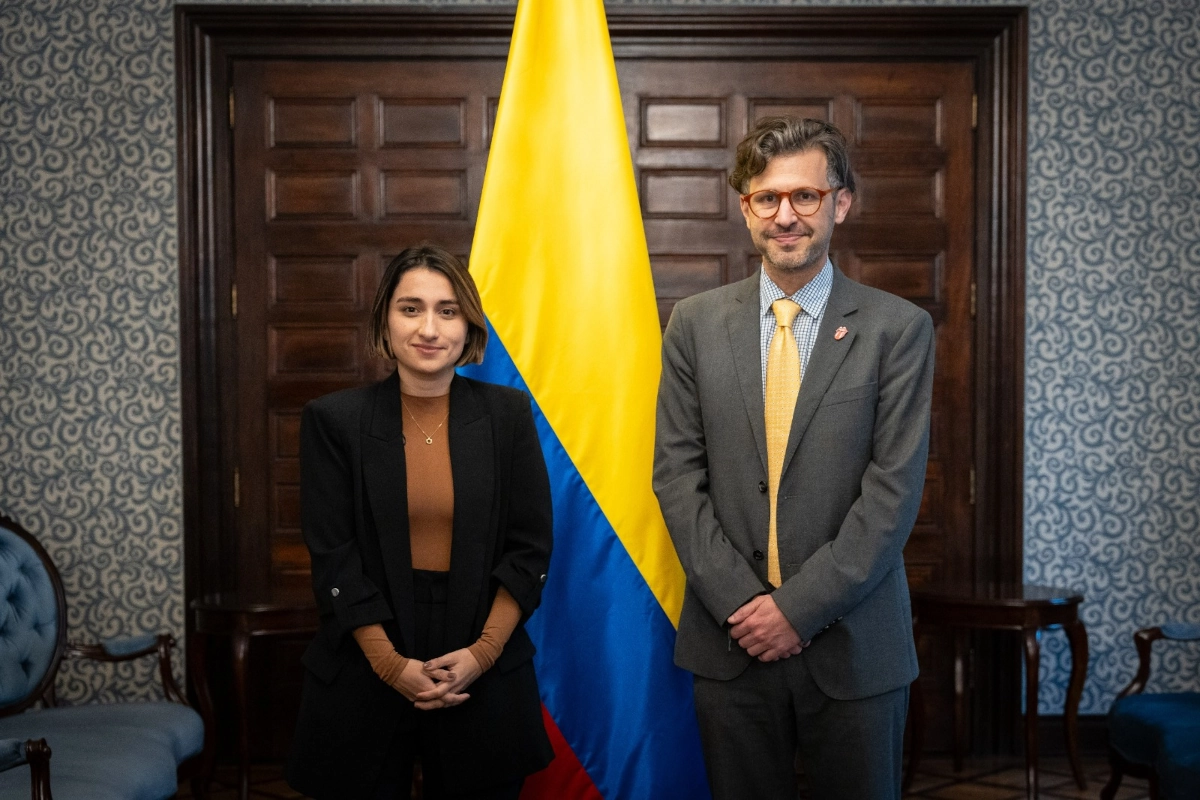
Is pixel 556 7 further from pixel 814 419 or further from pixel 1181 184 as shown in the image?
pixel 1181 184

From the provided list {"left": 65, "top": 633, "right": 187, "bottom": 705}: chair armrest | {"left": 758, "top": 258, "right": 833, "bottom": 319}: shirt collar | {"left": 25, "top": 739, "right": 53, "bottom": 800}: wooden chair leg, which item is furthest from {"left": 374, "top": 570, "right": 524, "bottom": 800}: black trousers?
{"left": 65, "top": 633, "right": 187, "bottom": 705}: chair armrest

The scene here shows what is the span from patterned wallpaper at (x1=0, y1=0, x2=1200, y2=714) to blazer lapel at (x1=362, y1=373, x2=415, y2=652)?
6.85 ft

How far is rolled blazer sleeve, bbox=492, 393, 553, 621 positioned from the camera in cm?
182

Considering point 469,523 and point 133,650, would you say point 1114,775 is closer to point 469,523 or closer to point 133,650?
point 469,523

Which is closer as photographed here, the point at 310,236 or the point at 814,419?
the point at 814,419

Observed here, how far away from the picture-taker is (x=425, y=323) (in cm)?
179

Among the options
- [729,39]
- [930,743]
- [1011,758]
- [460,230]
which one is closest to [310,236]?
[460,230]

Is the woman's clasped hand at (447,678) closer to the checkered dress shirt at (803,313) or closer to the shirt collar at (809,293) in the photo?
the checkered dress shirt at (803,313)

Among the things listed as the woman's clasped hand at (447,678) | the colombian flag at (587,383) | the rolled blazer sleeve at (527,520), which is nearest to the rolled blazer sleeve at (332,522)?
the woman's clasped hand at (447,678)

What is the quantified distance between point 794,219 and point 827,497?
0.46m

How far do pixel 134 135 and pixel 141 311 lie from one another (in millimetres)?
585

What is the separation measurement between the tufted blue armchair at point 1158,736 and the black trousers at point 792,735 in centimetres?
110

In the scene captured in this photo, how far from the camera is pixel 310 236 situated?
363cm

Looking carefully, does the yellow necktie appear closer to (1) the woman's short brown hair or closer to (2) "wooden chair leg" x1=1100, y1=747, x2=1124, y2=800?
(1) the woman's short brown hair
